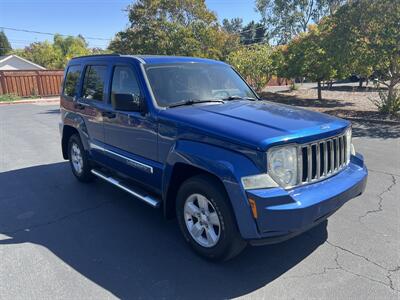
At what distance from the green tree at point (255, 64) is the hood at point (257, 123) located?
15876 mm

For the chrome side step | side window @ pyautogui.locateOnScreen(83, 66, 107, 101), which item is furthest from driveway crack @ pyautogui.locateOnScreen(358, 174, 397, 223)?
side window @ pyautogui.locateOnScreen(83, 66, 107, 101)

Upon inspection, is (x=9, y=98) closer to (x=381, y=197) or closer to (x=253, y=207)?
(x=381, y=197)

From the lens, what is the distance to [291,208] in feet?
9.13

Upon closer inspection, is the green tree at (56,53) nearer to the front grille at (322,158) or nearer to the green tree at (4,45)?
the green tree at (4,45)

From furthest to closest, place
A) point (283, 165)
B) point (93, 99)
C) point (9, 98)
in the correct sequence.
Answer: point (9, 98) < point (93, 99) < point (283, 165)

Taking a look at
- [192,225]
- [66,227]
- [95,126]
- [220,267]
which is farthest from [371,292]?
[95,126]

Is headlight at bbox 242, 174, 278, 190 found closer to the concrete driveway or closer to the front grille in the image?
the front grille

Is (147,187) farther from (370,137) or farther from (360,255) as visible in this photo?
(370,137)

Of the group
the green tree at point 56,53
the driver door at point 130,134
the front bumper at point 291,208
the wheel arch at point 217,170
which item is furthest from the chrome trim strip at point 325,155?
the green tree at point 56,53

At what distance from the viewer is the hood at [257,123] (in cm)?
294

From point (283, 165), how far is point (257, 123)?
0.50m

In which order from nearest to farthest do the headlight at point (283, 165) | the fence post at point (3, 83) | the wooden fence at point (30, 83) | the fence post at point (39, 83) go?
1. the headlight at point (283, 165)
2. the fence post at point (3, 83)
3. the wooden fence at point (30, 83)
4. the fence post at point (39, 83)

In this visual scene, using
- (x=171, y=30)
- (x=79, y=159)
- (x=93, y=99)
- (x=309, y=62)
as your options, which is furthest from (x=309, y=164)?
(x=171, y=30)

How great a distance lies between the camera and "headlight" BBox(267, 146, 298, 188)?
2.88 m
